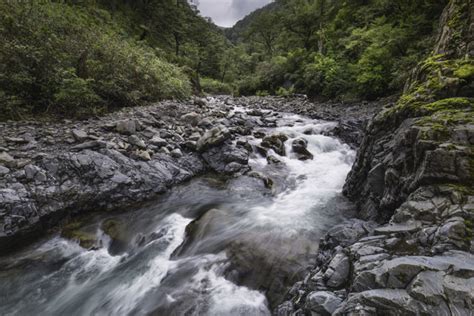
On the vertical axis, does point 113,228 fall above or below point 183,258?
above

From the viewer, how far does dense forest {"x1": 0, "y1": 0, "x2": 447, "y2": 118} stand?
26.2 feet

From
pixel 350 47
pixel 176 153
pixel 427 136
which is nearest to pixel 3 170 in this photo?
pixel 176 153

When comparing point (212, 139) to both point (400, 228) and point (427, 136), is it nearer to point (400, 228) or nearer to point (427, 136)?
point (427, 136)

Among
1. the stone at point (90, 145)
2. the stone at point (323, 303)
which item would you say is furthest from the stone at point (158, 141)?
the stone at point (323, 303)

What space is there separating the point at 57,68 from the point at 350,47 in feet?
54.5

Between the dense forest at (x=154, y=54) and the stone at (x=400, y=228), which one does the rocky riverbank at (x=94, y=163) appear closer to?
the dense forest at (x=154, y=54)

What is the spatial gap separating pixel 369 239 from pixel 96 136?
24.2 ft

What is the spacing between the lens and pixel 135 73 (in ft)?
38.8

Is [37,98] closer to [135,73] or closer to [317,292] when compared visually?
[135,73]

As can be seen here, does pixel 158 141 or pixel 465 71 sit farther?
pixel 158 141

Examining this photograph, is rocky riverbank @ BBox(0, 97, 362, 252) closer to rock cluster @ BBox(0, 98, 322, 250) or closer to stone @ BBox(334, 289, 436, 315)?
rock cluster @ BBox(0, 98, 322, 250)

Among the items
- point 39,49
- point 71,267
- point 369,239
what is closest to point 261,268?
point 369,239

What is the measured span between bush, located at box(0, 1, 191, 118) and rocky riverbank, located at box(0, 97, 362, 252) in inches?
34.6

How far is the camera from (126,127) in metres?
8.06
